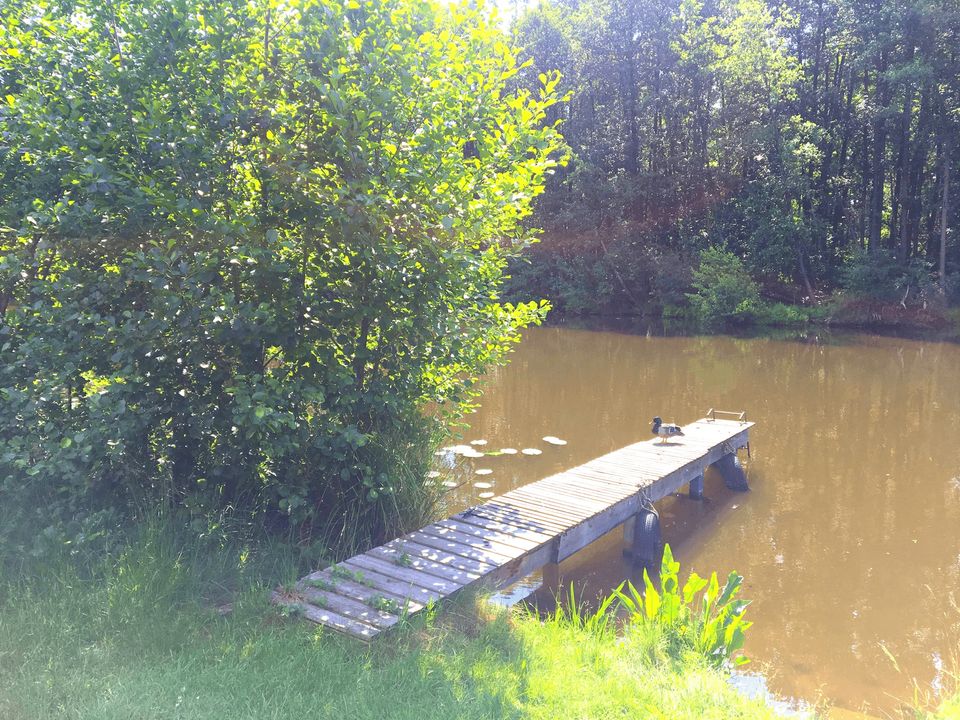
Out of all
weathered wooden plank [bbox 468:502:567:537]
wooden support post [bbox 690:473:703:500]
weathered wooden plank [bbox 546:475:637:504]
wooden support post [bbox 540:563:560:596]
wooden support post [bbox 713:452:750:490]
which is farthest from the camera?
wooden support post [bbox 713:452:750:490]

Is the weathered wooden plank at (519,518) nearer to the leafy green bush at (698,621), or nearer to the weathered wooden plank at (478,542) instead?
the weathered wooden plank at (478,542)

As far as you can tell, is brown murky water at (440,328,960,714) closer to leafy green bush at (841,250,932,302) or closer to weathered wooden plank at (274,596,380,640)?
weathered wooden plank at (274,596,380,640)

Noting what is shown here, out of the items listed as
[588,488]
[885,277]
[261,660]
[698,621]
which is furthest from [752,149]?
[261,660]

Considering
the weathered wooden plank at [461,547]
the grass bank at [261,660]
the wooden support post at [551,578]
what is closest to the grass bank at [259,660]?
the grass bank at [261,660]

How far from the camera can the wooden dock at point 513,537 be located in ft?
14.4

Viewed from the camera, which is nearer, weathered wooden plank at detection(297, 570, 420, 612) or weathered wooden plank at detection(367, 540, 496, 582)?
weathered wooden plank at detection(297, 570, 420, 612)

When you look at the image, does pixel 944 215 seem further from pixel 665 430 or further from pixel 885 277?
pixel 665 430

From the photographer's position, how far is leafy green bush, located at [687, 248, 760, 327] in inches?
1143

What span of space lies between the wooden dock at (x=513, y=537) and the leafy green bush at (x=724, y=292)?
778 inches

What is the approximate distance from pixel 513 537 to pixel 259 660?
2.69 m

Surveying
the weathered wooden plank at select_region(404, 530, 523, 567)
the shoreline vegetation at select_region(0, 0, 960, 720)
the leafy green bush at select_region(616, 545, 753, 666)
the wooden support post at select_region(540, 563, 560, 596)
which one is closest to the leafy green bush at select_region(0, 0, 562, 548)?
the shoreline vegetation at select_region(0, 0, 960, 720)

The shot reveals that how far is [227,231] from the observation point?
4.52 metres

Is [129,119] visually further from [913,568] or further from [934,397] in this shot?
[934,397]

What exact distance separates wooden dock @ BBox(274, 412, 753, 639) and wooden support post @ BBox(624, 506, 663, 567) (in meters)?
0.01
